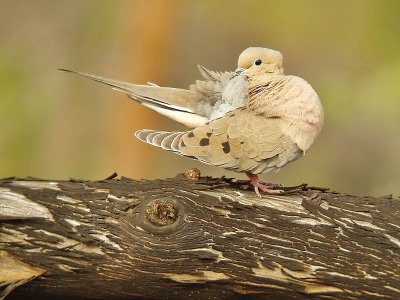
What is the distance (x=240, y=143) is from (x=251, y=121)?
0.28ft

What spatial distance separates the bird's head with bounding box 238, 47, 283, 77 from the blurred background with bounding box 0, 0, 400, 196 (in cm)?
366

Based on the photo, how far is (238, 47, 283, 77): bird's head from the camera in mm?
3555

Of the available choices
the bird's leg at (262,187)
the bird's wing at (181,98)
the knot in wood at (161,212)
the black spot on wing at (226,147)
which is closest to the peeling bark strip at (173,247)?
the knot in wood at (161,212)

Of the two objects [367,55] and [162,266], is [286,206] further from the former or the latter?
[367,55]

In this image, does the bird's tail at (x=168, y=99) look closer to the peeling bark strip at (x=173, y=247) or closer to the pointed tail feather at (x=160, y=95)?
the pointed tail feather at (x=160, y=95)

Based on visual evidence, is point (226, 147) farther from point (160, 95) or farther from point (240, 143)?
point (160, 95)

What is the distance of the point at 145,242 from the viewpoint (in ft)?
10.1

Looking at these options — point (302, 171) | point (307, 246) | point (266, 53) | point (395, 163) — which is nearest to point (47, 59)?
point (302, 171)

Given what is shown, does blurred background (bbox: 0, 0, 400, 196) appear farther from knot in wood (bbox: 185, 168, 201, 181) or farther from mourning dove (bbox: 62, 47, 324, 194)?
knot in wood (bbox: 185, 168, 201, 181)

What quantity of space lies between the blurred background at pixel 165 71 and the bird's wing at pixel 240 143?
12.5 ft

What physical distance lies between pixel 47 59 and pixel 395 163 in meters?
2.85

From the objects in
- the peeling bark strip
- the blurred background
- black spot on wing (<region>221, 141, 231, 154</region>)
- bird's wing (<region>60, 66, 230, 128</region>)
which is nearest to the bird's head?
bird's wing (<region>60, 66, 230, 128</region>)

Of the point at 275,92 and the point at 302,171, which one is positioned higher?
the point at 302,171

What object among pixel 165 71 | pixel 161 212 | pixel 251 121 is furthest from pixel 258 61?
pixel 165 71
